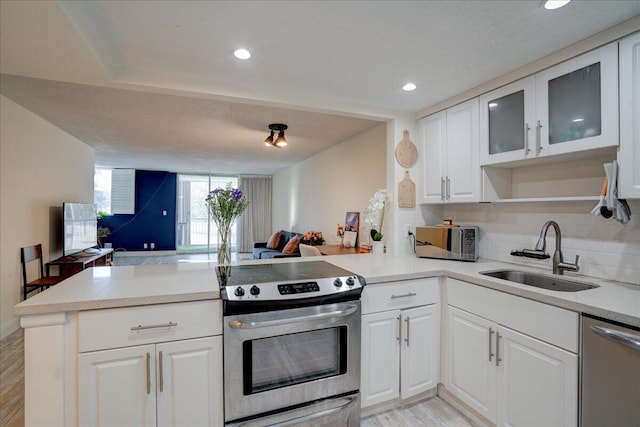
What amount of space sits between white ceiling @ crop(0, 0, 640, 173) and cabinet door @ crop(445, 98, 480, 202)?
0.66 feet

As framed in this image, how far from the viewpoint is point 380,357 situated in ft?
6.19

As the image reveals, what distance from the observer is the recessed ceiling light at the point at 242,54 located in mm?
1916

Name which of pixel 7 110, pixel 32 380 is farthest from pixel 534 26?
pixel 7 110

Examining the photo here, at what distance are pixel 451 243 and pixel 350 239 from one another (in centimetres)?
171

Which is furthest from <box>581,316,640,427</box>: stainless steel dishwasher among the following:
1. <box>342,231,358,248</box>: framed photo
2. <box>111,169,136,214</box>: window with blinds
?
<box>111,169,136,214</box>: window with blinds

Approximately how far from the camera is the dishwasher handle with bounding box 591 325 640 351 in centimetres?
117

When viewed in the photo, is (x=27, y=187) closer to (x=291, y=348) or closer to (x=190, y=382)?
(x=190, y=382)

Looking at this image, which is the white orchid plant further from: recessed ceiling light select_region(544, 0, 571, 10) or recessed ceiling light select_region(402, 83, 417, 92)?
recessed ceiling light select_region(544, 0, 571, 10)

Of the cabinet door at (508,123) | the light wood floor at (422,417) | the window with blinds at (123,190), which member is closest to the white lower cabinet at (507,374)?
the light wood floor at (422,417)

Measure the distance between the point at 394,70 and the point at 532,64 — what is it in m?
0.89

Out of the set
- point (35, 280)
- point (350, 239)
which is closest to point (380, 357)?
point (350, 239)

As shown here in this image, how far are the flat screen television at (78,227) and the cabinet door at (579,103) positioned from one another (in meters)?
5.42

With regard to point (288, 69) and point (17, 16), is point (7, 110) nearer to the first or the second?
point (17, 16)

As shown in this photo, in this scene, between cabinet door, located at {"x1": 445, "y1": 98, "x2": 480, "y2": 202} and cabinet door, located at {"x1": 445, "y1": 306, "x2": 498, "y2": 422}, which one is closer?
cabinet door, located at {"x1": 445, "y1": 306, "x2": 498, "y2": 422}
